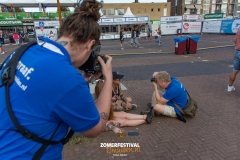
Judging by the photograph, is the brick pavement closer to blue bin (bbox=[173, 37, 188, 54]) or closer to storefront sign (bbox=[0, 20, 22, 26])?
blue bin (bbox=[173, 37, 188, 54])

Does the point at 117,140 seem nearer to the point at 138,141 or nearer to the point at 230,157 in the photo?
the point at 138,141

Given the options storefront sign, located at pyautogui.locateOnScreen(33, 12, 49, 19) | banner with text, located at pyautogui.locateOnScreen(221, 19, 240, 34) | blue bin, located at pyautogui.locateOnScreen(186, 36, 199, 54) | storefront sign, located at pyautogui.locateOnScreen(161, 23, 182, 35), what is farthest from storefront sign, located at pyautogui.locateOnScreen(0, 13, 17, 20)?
banner with text, located at pyautogui.locateOnScreen(221, 19, 240, 34)

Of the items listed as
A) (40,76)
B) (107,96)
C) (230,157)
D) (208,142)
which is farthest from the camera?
(208,142)

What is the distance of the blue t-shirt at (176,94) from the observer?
375cm

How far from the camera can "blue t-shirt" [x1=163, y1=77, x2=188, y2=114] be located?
3748 mm

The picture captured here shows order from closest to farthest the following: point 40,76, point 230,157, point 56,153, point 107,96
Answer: point 40,76 → point 56,153 → point 107,96 → point 230,157

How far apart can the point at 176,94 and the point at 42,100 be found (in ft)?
10.6

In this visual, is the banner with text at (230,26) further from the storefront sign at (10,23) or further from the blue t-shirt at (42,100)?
the storefront sign at (10,23)

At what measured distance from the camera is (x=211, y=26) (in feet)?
93.0

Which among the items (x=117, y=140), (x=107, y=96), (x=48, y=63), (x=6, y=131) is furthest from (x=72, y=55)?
(x=117, y=140)

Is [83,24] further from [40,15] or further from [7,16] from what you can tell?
[40,15]

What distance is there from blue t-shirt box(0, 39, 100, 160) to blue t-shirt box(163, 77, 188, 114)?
3004mm

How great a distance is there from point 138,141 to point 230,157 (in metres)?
1.41

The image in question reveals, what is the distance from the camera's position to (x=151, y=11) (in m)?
52.6
